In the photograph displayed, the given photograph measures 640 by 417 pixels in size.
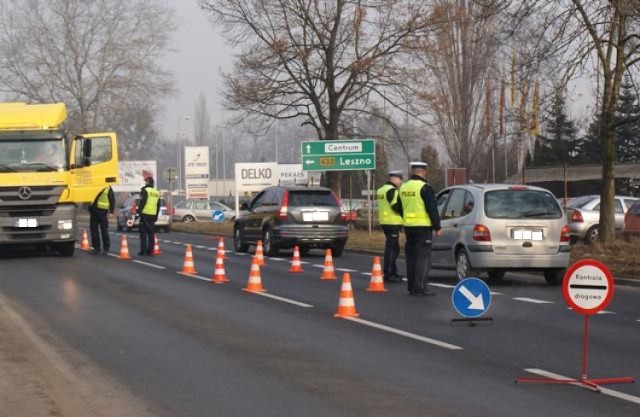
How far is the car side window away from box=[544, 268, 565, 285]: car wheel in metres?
1.71

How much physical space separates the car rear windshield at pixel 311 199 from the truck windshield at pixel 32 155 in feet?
17.2

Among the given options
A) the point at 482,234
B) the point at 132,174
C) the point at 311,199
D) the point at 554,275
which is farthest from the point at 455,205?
the point at 132,174

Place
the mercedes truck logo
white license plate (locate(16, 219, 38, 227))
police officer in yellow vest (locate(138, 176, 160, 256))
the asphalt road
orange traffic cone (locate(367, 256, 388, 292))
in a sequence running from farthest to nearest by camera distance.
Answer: police officer in yellow vest (locate(138, 176, 160, 256)) → white license plate (locate(16, 219, 38, 227)) → the mercedes truck logo → orange traffic cone (locate(367, 256, 388, 292)) → the asphalt road

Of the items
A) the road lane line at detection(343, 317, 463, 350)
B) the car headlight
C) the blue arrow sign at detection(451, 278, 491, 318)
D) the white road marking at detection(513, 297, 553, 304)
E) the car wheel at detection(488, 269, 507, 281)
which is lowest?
the road lane line at detection(343, 317, 463, 350)

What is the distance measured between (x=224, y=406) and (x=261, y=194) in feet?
64.1

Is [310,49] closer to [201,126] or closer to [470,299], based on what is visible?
[470,299]

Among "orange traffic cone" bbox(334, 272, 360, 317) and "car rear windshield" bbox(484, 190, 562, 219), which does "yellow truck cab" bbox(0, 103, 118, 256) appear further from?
"orange traffic cone" bbox(334, 272, 360, 317)

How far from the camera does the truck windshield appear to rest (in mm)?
23906

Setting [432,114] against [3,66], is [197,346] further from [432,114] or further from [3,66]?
[3,66]

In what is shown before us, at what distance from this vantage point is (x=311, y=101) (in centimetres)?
3875

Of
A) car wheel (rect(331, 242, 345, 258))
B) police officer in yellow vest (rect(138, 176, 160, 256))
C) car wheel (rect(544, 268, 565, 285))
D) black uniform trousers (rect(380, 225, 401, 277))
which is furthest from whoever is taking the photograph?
car wheel (rect(331, 242, 345, 258))

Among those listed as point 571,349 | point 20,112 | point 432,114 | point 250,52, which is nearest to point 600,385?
point 571,349

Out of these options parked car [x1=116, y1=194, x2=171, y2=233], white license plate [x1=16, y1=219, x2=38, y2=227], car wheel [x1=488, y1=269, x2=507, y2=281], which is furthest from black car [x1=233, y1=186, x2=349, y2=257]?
parked car [x1=116, y1=194, x2=171, y2=233]

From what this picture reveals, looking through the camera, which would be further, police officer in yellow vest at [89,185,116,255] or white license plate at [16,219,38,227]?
police officer in yellow vest at [89,185,116,255]
